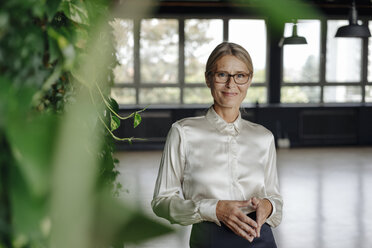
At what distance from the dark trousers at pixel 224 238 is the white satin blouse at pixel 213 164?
0.15 ft

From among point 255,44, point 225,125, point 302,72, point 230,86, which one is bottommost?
point 225,125

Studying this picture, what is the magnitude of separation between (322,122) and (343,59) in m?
1.52

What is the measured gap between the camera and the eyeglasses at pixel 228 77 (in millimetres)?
1505

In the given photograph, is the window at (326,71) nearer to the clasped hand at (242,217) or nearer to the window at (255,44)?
the window at (255,44)

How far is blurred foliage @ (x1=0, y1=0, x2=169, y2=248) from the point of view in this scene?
6.7 inches

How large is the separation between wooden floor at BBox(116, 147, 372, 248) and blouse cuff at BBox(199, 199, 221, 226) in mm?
1291

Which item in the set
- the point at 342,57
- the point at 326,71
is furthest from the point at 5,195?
the point at 342,57

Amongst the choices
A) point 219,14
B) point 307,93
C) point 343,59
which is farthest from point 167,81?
point 343,59

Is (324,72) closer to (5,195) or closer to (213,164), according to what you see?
(213,164)

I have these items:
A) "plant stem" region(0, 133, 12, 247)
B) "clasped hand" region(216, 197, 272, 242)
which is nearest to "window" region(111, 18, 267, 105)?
"clasped hand" region(216, 197, 272, 242)

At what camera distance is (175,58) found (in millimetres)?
10305

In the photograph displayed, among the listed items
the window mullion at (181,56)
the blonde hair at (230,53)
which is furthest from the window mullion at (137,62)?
the blonde hair at (230,53)

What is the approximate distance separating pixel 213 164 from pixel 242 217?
205mm

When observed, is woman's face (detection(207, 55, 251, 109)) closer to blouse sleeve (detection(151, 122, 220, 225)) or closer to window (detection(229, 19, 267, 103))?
blouse sleeve (detection(151, 122, 220, 225))
